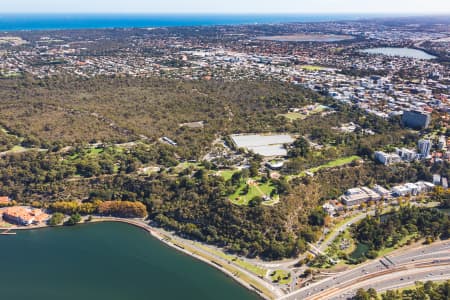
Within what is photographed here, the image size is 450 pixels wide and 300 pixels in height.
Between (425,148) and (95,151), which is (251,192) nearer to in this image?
(95,151)

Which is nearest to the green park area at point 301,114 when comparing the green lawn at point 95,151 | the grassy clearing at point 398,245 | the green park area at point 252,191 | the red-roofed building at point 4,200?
the green park area at point 252,191

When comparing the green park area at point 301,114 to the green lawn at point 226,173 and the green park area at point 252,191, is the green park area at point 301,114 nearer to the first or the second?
the green lawn at point 226,173

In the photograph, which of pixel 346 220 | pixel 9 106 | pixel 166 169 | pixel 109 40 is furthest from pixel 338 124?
pixel 109 40

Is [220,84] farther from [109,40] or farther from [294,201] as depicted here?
[109,40]

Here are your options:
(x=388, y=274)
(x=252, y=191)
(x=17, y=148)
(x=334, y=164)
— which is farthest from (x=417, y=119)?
(x=17, y=148)

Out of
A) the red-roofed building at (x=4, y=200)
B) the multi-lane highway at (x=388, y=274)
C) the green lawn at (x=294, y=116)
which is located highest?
the green lawn at (x=294, y=116)

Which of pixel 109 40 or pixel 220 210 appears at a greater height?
pixel 109 40
